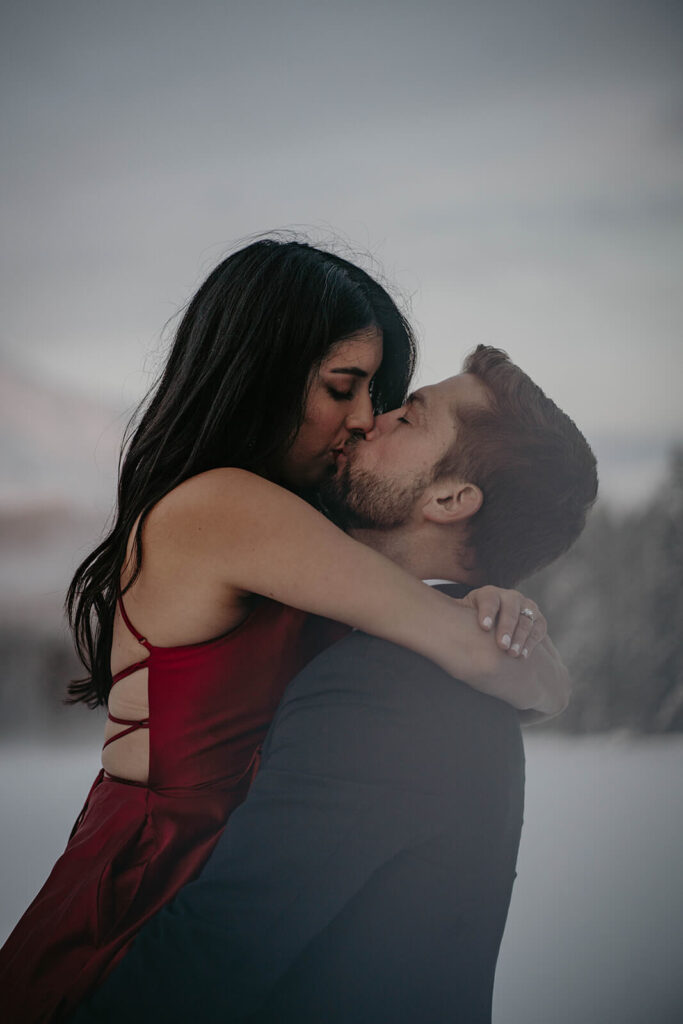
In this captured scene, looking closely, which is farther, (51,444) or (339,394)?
(51,444)

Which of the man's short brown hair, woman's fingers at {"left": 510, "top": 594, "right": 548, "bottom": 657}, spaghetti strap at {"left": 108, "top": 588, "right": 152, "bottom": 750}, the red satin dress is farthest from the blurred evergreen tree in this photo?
spaghetti strap at {"left": 108, "top": 588, "right": 152, "bottom": 750}

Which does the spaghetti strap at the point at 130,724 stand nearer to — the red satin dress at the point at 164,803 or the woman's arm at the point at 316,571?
the red satin dress at the point at 164,803

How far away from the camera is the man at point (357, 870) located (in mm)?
995

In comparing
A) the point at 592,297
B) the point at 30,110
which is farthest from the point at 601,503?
the point at 30,110

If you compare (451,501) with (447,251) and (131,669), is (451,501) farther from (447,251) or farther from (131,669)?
(447,251)

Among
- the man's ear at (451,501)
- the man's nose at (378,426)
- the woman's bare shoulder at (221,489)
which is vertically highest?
the man's nose at (378,426)

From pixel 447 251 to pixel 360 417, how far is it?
0.49 m

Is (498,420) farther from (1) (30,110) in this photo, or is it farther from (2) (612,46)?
(1) (30,110)

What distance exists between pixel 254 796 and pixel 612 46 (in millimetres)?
1295

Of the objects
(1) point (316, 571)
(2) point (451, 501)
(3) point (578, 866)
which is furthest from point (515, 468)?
(3) point (578, 866)

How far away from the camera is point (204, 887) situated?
999 millimetres

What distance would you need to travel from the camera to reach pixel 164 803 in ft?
3.68

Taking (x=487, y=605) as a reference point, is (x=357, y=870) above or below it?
below

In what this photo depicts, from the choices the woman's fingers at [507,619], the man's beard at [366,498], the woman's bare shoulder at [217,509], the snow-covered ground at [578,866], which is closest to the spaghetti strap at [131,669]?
the woman's bare shoulder at [217,509]
